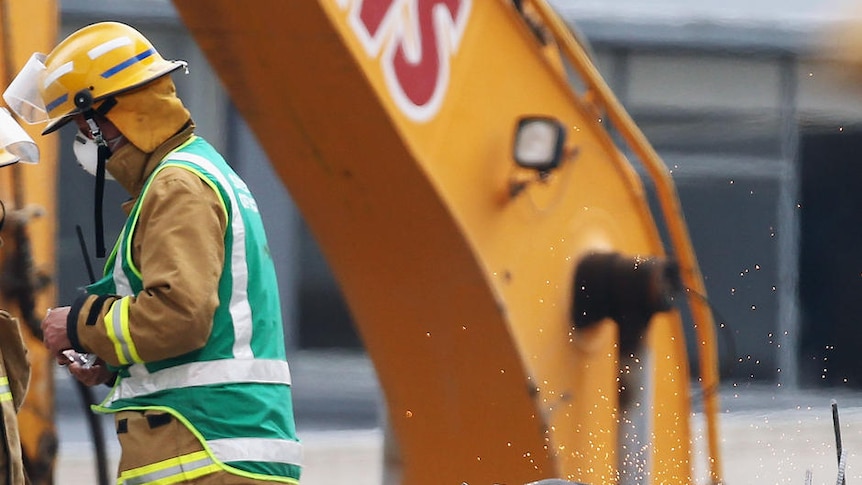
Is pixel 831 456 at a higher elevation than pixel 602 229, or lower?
lower

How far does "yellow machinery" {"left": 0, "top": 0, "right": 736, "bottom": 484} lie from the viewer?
121 inches

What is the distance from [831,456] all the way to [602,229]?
3898mm

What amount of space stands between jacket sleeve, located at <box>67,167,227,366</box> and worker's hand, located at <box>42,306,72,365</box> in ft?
0.06

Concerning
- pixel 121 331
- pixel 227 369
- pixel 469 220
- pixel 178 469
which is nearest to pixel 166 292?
pixel 121 331

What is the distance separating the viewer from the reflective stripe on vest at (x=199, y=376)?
285cm

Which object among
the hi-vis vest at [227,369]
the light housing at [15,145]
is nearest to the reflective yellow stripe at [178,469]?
the hi-vis vest at [227,369]

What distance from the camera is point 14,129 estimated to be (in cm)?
296

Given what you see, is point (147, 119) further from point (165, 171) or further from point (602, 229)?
point (602, 229)

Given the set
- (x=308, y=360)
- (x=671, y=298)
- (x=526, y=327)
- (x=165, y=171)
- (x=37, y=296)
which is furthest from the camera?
(x=308, y=360)

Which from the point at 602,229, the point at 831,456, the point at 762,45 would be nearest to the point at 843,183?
the point at 762,45

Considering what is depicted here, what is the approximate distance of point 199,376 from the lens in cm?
285

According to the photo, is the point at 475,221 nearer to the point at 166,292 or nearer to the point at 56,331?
the point at 166,292

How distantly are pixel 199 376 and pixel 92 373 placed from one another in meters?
0.29

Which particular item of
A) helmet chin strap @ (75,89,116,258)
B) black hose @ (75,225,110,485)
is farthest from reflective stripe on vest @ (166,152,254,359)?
black hose @ (75,225,110,485)
